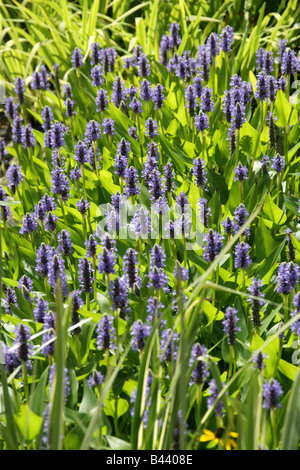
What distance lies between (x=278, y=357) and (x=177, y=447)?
2.13ft

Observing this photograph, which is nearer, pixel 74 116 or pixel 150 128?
pixel 150 128

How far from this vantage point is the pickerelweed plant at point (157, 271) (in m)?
2.19

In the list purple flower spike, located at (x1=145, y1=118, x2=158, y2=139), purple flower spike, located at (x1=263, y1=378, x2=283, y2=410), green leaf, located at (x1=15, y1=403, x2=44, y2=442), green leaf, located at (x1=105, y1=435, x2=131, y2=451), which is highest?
purple flower spike, located at (x1=145, y1=118, x2=158, y2=139)

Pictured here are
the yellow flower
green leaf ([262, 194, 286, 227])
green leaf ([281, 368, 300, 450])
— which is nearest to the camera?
green leaf ([281, 368, 300, 450])

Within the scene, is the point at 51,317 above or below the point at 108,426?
above

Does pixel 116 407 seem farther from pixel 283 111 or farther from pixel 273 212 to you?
pixel 283 111

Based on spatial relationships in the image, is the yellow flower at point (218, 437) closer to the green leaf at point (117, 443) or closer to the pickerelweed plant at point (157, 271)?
the pickerelweed plant at point (157, 271)

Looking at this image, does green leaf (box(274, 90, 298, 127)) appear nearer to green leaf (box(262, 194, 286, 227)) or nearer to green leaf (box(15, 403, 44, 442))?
green leaf (box(262, 194, 286, 227))

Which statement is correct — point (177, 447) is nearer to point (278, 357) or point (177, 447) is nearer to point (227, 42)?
point (278, 357)

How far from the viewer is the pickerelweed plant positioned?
7.18 feet

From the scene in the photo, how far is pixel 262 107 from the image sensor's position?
425 centimetres

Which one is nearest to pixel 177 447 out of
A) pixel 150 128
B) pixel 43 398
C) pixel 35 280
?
pixel 43 398

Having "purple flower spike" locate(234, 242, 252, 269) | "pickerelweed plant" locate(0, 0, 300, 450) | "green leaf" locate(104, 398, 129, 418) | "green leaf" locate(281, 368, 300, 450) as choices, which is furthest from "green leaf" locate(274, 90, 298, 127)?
"green leaf" locate(281, 368, 300, 450)

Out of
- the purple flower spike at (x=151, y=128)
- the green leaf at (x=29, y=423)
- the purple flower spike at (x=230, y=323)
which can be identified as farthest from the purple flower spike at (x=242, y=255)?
→ the purple flower spike at (x=151, y=128)
